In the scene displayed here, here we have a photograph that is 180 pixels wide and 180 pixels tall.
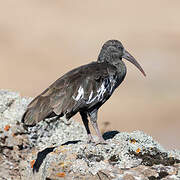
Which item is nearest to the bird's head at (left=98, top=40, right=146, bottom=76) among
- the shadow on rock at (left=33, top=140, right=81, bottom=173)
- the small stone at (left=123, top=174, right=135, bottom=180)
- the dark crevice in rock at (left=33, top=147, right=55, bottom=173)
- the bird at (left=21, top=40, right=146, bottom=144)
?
the bird at (left=21, top=40, right=146, bottom=144)

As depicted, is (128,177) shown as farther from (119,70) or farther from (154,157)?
(119,70)

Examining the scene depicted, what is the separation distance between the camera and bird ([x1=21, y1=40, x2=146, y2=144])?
926cm

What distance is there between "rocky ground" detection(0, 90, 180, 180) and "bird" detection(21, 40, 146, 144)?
569 mm

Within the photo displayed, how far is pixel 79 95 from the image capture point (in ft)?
31.4

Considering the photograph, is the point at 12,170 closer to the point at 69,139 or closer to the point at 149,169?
the point at 69,139

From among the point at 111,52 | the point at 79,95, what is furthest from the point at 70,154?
the point at 111,52

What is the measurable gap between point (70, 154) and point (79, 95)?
3.72 feet

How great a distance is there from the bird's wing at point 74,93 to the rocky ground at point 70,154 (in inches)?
29.9

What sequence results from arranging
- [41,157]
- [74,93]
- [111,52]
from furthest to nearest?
[111,52] < [41,157] < [74,93]

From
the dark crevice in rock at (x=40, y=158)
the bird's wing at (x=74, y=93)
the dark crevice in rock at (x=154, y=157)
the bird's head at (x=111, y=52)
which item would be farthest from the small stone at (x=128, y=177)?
the bird's head at (x=111, y=52)

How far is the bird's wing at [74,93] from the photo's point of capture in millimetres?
9258

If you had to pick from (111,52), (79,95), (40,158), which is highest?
(111,52)

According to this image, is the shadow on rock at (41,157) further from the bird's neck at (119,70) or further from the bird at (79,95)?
the bird's neck at (119,70)

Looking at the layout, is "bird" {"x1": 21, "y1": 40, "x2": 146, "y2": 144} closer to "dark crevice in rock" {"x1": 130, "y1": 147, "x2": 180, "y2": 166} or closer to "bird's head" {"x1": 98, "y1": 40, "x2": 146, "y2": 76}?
"bird's head" {"x1": 98, "y1": 40, "x2": 146, "y2": 76}
